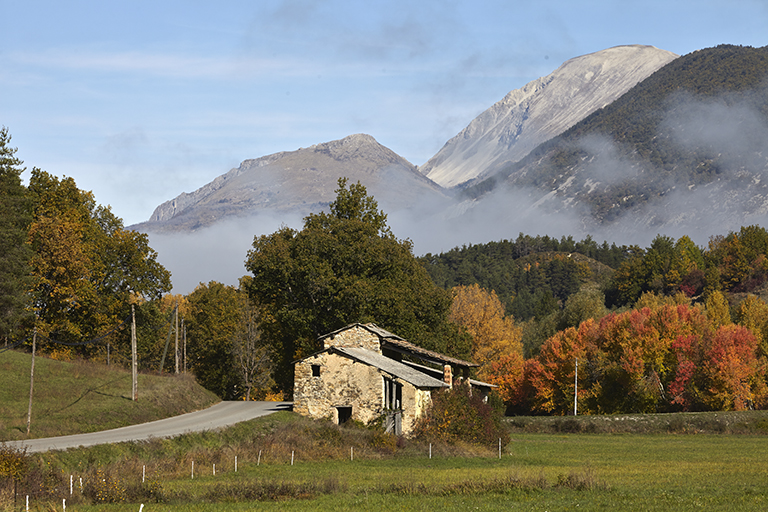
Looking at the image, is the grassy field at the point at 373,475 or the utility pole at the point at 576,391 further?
the utility pole at the point at 576,391

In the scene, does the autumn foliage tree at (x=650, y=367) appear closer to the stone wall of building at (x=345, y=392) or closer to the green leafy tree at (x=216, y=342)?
the green leafy tree at (x=216, y=342)

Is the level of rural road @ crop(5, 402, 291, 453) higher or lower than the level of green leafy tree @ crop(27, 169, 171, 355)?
lower

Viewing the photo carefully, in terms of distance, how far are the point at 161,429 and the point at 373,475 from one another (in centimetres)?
1457

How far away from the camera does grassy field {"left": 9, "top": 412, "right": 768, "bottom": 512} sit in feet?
72.6

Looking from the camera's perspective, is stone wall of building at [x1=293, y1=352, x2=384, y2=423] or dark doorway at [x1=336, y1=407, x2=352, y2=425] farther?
dark doorway at [x1=336, y1=407, x2=352, y2=425]

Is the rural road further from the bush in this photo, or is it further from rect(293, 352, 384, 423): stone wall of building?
the bush

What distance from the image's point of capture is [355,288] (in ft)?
184

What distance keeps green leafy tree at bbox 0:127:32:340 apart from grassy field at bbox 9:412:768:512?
20498 millimetres

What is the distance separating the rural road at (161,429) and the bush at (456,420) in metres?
11.0

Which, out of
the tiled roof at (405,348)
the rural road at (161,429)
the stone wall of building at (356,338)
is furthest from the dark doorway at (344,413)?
the tiled roof at (405,348)

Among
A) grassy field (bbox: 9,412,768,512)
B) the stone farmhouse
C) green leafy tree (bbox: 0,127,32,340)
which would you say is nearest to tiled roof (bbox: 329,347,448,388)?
the stone farmhouse

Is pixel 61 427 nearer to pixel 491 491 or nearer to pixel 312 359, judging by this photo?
pixel 312 359

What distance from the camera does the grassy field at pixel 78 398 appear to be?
38.1 metres

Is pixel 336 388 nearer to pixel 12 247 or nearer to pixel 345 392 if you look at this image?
pixel 345 392
